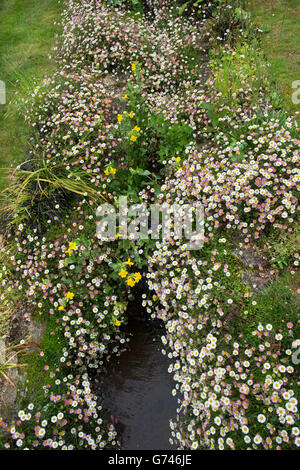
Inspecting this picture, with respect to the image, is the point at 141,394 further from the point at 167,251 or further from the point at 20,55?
the point at 20,55

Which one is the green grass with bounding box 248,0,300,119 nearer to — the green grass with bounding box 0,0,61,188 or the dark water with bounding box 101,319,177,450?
the dark water with bounding box 101,319,177,450

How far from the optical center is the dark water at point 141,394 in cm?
363

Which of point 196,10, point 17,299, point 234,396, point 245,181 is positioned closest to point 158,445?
point 234,396

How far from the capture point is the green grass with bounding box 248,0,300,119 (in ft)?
17.8

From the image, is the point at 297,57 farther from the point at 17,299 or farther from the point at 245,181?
the point at 17,299

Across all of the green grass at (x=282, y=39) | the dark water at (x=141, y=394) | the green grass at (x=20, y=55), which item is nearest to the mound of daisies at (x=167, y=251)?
the dark water at (x=141, y=394)

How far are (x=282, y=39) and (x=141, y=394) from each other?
6341 millimetres

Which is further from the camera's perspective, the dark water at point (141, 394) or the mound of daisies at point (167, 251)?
the dark water at point (141, 394)

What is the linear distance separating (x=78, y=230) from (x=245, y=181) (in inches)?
84.8

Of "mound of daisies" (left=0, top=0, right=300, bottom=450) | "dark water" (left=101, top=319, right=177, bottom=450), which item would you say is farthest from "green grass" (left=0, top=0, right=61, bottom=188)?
"dark water" (left=101, top=319, right=177, bottom=450)

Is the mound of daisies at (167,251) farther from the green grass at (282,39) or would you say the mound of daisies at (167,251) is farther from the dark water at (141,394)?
the green grass at (282,39)

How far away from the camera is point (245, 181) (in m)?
3.64

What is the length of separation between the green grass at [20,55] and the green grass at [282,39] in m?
4.29

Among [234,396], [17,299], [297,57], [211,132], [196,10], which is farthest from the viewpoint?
[196,10]
